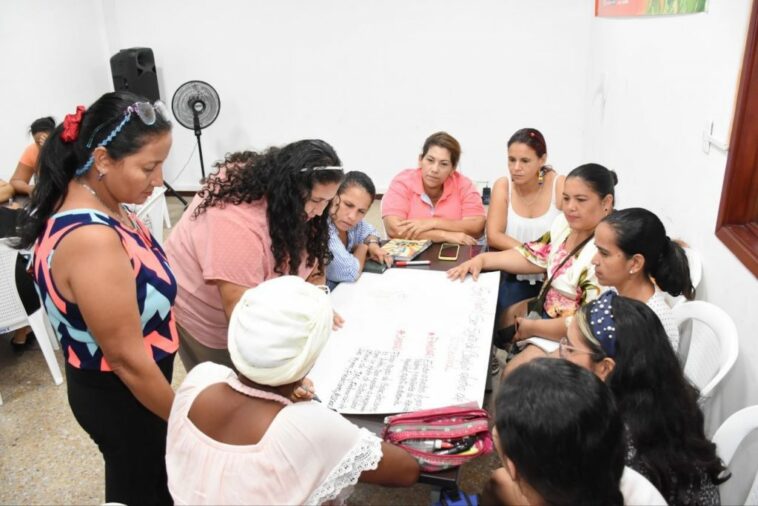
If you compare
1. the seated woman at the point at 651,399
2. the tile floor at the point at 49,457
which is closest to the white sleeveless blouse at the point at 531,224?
the tile floor at the point at 49,457

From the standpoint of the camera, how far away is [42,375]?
120 inches

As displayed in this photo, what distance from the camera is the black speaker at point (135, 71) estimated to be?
5.10 m

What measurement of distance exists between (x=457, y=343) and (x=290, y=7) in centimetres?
445

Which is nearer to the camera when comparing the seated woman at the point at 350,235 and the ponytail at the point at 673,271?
the ponytail at the point at 673,271

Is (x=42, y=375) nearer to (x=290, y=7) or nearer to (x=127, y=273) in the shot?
(x=127, y=273)

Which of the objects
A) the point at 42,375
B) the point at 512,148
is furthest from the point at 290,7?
the point at 42,375

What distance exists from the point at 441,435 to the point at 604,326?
485 millimetres

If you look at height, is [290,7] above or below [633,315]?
above

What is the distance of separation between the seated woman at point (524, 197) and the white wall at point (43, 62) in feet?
12.2

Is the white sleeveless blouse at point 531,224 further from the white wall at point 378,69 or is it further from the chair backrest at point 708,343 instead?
the white wall at point 378,69

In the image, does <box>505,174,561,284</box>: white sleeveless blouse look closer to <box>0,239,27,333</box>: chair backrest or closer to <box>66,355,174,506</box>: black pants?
<box>66,355,174,506</box>: black pants

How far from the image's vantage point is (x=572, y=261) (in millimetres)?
2250

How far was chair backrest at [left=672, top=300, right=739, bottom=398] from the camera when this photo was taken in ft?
5.48

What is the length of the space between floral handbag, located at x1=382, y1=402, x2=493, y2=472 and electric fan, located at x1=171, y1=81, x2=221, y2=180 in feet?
14.8
